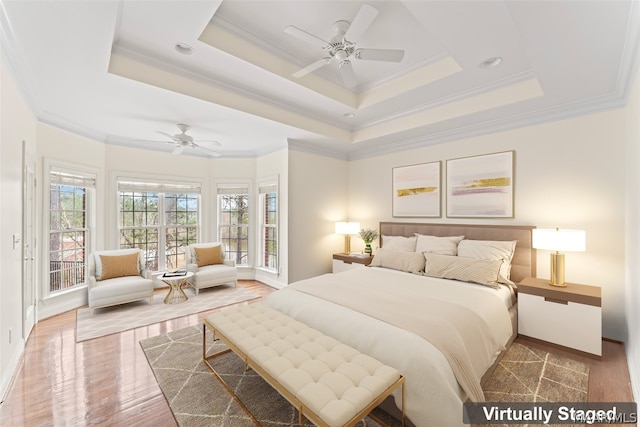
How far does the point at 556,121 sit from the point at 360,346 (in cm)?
351

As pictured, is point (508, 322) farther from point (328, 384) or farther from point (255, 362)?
point (255, 362)

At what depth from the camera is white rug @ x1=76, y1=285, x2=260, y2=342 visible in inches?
129

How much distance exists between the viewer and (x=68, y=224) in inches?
160

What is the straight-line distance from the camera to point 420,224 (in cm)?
434

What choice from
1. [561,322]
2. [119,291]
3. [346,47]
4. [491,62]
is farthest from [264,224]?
[561,322]

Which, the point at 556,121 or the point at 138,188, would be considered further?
the point at 138,188

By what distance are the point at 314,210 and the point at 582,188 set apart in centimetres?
369

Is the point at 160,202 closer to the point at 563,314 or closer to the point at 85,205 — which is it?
the point at 85,205

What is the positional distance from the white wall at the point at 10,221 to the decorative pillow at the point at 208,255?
7.76 feet

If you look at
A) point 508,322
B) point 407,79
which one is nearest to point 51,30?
point 407,79

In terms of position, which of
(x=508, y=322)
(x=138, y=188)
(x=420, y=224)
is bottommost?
(x=508, y=322)

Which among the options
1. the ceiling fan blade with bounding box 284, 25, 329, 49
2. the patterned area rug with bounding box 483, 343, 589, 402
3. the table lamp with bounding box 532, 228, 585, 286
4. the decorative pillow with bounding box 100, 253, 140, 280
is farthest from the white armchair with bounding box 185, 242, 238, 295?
the table lamp with bounding box 532, 228, 585, 286

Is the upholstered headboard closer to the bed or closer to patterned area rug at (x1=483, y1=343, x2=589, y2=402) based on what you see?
the bed

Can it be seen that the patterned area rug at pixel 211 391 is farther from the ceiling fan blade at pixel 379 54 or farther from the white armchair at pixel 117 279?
the ceiling fan blade at pixel 379 54
